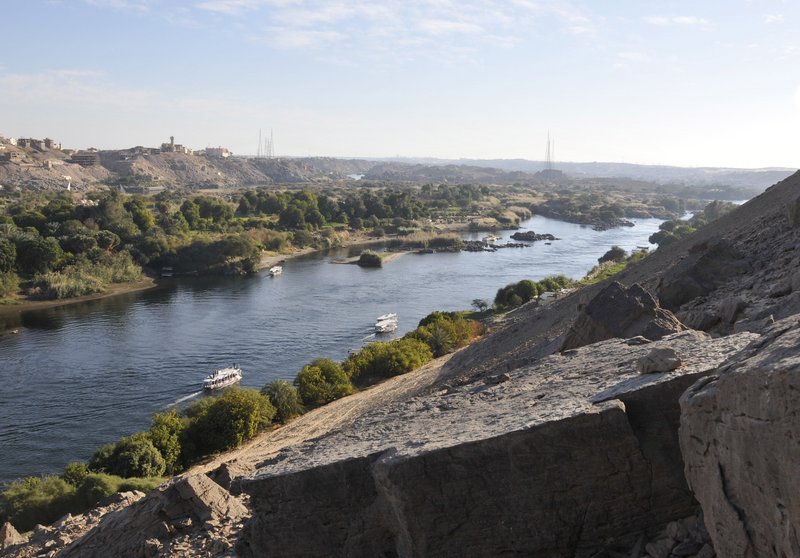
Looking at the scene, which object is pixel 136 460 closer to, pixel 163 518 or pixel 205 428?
pixel 205 428

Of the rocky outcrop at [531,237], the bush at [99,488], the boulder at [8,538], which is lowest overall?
the bush at [99,488]

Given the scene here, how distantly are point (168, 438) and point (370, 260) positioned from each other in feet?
150

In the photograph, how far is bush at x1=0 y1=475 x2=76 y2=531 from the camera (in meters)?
16.5

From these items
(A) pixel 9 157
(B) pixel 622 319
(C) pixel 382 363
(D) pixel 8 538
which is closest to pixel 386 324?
(C) pixel 382 363

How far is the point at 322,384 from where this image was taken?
26812 millimetres

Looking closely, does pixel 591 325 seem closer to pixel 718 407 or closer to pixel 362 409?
pixel 718 407

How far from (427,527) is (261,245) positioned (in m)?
66.2

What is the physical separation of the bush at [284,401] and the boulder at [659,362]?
18.7 m

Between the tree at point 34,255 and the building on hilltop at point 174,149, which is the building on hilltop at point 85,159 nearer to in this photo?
the building on hilltop at point 174,149

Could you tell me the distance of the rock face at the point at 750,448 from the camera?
5.00m

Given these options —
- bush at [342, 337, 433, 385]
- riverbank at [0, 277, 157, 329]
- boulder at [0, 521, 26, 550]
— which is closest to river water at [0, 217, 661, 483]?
riverbank at [0, 277, 157, 329]

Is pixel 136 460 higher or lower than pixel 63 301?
higher

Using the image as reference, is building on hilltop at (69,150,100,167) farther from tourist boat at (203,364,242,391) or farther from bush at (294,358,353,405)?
bush at (294,358,353,405)

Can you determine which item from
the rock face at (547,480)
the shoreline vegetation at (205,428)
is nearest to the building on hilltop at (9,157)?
the shoreline vegetation at (205,428)
